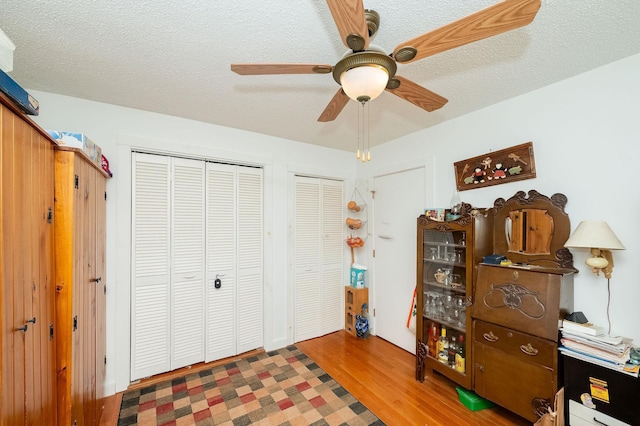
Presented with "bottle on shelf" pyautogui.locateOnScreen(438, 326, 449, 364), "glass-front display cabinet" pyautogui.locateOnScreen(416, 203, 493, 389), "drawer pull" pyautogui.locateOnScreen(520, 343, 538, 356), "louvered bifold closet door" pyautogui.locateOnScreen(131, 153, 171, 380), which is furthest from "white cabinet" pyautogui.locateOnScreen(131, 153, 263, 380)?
"drawer pull" pyautogui.locateOnScreen(520, 343, 538, 356)

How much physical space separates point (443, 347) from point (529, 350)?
0.74 meters

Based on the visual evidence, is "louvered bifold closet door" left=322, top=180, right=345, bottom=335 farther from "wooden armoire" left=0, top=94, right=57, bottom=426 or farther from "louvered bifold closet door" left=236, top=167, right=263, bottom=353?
"wooden armoire" left=0, top=94, right=57, bottom=426

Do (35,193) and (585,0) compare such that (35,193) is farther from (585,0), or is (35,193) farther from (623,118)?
(623,118)

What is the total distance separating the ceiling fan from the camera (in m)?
0.83

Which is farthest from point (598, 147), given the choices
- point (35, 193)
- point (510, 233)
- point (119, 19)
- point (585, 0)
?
point (35, 193)

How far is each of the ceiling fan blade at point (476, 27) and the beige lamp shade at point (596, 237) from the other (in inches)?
53.0

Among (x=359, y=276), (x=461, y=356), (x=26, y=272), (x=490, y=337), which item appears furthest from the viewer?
(x=359, y=276)

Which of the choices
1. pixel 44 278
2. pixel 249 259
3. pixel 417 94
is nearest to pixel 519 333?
pixel 417 94

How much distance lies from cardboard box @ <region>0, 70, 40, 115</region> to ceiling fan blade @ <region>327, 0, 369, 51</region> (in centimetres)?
109

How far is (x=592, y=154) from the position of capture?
1737mm

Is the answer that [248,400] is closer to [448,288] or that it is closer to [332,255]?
[332,255]

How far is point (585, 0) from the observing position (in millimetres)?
1174

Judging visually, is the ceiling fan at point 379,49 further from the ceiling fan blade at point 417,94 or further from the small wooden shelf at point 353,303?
the small wooden shelf at point 353,303

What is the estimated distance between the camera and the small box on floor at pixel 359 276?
3.41 metres
